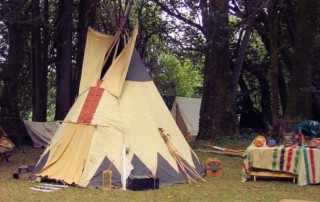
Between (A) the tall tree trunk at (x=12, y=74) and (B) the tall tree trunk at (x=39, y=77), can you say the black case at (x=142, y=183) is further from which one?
(B) the tall tree trunk at (x=39, y=77)

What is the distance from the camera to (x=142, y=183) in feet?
26.8

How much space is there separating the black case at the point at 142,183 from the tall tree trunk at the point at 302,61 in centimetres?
613

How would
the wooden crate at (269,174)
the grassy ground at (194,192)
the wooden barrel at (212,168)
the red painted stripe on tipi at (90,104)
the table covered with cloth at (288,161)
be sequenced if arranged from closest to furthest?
the grassy ground at (194,192) < the table covered with cloth at (288,161) < the wooden crate at (269,174) < the red painted stripe on tipi at (90,104) < the wooden barrel at (212,168)

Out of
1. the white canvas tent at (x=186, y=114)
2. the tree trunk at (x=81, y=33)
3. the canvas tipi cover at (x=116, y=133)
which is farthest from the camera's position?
the white canvas tent at (x=186, y=114)

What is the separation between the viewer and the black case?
26.6 ft

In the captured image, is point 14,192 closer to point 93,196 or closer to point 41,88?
point 93,196

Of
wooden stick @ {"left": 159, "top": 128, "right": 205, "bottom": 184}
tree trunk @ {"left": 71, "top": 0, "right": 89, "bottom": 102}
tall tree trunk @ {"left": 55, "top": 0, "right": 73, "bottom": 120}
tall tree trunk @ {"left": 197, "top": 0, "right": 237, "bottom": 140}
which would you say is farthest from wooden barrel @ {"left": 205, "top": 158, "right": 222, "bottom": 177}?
tree trunk @ {"left": 71, "top": 0, "right": 89, "bottom": 102}

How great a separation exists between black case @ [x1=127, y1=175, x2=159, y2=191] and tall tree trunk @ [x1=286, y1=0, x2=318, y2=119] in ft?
20.1

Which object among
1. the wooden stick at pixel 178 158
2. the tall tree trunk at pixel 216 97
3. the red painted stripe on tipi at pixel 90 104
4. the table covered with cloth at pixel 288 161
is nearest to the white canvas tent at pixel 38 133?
the tall tree trunk at pixel 216 97

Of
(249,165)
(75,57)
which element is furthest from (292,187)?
(75,57)

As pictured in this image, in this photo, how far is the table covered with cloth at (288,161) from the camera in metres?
8.73

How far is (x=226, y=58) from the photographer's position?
1566 cm

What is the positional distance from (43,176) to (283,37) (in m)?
14.0

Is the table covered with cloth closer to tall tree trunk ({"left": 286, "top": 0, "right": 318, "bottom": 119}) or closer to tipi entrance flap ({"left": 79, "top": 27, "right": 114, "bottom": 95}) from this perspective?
tipi entrance flap ({"left": 79, "top": 27, "right": 114, "bottom": 95})
